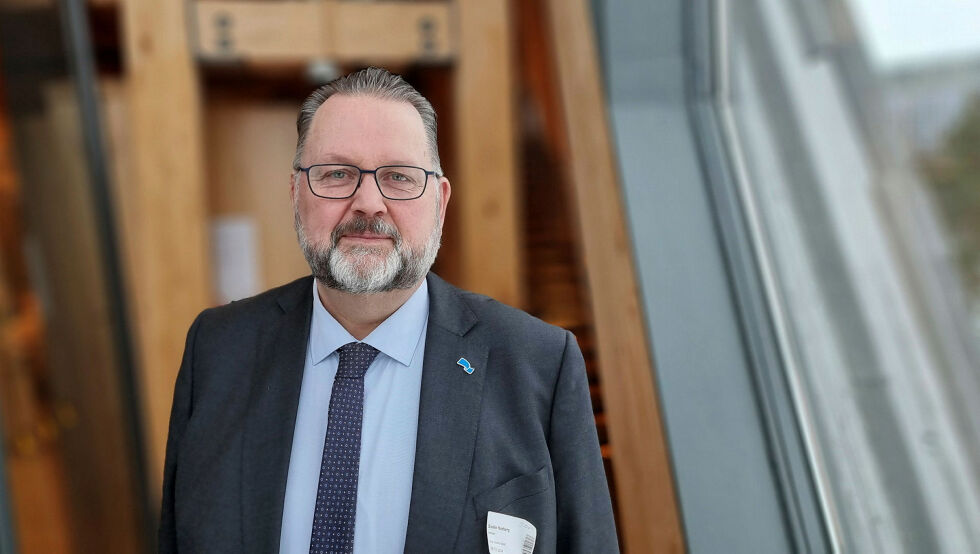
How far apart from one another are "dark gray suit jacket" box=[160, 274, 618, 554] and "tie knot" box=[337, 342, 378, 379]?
7 centimetres

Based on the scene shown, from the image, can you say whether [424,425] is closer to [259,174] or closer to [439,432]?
[439,432]

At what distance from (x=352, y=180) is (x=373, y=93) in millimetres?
127

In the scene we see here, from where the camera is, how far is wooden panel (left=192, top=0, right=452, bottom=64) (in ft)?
14.0

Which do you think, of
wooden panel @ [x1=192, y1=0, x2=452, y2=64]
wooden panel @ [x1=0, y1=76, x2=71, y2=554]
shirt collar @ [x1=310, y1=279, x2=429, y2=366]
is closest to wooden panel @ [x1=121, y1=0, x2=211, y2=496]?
wooden panel @ [x1=192, y1=0, x2=452, y2=64]

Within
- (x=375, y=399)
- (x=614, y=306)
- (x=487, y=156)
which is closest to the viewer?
(x=375, y=399)

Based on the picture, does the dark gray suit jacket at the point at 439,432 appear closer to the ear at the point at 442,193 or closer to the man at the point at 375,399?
the man at the point at 375,399

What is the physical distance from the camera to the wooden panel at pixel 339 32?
168 inches

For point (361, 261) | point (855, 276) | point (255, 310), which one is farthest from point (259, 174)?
point (361, 261)

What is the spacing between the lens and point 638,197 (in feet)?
10.4

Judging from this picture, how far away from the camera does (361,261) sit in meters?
1.31

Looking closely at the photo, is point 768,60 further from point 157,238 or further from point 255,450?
point 255,450

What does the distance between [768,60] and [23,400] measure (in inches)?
129

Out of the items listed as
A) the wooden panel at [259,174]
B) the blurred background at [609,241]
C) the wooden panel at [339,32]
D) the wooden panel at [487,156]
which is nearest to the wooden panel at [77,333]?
the blurred background at [609,241]

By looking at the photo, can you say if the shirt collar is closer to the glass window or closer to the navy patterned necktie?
the navy patterned necktie
